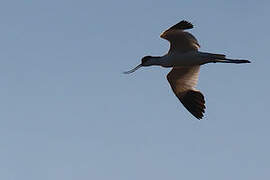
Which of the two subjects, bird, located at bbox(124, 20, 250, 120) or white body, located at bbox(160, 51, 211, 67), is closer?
bird, located at bbox(124, 20, 250, 120)

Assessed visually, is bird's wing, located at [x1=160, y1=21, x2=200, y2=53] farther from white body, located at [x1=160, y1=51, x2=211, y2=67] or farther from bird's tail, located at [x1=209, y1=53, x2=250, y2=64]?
bird's tail, located at [x1=209, y1=53, x2=250, y2=64]

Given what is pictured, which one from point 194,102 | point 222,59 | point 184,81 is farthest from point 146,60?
point 222,59

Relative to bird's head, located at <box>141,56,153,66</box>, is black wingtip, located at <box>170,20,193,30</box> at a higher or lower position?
higher

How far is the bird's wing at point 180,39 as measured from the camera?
18069 mm

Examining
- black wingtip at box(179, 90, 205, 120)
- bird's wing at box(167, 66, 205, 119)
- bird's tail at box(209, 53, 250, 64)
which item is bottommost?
black wingtip at box(179, 90, 205, 120)

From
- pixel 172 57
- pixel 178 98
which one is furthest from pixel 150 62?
pixel 178 98

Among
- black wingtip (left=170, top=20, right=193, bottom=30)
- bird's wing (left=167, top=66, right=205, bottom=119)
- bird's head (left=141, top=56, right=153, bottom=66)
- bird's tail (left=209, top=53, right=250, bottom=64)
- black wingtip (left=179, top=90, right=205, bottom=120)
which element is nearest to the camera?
black wingtip (left=170, top=20, right=193, bottom=30)

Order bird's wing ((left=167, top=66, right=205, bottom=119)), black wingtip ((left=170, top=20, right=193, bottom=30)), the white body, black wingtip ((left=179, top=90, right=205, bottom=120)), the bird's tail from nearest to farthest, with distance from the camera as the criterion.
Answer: black wingtip ((left=170, top=20, right=193, bottom=30))
the bird's tail
the white body
black wingtip ((left=179, top=90, right=205, bottom=120))
bird's wing ((left=167, top=66, right=205, bottom=119))

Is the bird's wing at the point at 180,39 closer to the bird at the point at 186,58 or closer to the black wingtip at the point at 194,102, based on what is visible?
the bird at the point at 186,58

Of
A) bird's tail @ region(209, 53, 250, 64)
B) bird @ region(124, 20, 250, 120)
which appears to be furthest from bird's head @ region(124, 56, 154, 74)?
bird's tail @ region(209, 53, 250, 64)

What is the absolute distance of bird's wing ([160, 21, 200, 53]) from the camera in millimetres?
18069

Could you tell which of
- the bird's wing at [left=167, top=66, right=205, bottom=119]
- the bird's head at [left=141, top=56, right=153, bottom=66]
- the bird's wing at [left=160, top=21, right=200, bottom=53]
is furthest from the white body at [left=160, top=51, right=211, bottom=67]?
the bird's wing at [left=167, top=66, right=205, bottom=119]

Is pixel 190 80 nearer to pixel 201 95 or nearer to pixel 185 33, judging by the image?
pixel 201 95

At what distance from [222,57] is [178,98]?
2.99 m
